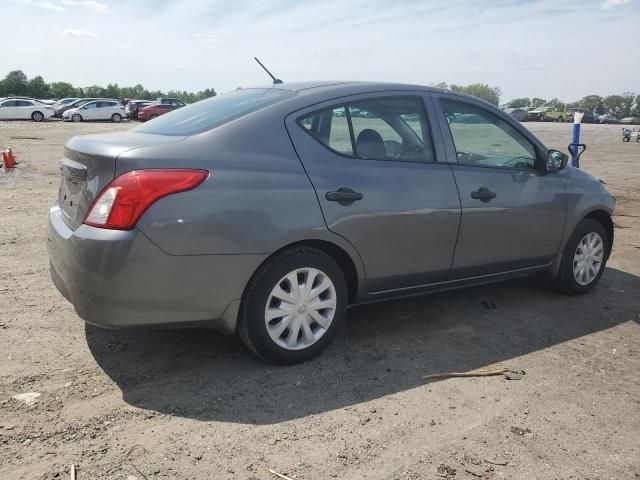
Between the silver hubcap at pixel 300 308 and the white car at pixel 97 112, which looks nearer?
the silver hubcap at pixel 300 308

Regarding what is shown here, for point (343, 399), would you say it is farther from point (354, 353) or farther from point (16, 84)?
point (16, 84)

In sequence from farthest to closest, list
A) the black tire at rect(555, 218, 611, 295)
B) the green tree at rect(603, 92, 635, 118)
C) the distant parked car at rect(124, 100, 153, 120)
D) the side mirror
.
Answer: the green tree at rect(603, 92, 635, 118), the distant parked car at rect(124, 100, 153, 120), the black tire at rect(555, 218, 611, 295), the side mirror

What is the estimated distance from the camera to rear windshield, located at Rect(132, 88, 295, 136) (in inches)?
141

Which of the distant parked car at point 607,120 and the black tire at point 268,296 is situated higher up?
the distant parked car at point 607,120

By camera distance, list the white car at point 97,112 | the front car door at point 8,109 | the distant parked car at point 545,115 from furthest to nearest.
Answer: the distant parked car at point 545,115
the white car at point 97,112
the front car door at point 8,109

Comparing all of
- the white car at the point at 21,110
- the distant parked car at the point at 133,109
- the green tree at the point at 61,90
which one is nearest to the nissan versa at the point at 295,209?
the white car at the point at 21,110

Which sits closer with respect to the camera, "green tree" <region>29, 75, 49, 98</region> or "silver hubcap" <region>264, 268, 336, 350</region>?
"silver hubcap" <region>264, 268, 336, 350</region>

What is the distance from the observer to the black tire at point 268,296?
3.39 meters

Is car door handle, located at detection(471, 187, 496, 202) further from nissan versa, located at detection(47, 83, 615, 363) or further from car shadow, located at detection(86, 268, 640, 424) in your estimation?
car shadow, located at detection(86, 268, 640, 424)

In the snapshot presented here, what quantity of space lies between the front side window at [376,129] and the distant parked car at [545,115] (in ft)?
208

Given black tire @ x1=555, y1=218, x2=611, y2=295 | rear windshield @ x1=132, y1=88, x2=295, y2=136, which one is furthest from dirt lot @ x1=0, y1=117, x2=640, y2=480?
rear windshield @ x1=132, y1=88, x2=295, y2=136

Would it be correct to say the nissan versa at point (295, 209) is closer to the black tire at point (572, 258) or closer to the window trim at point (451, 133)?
the window trim at point (451, 133)

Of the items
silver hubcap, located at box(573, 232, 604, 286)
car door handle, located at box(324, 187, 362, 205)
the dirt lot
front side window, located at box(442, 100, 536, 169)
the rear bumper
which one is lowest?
the dirt lot

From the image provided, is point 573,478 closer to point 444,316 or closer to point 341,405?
point 341,405
